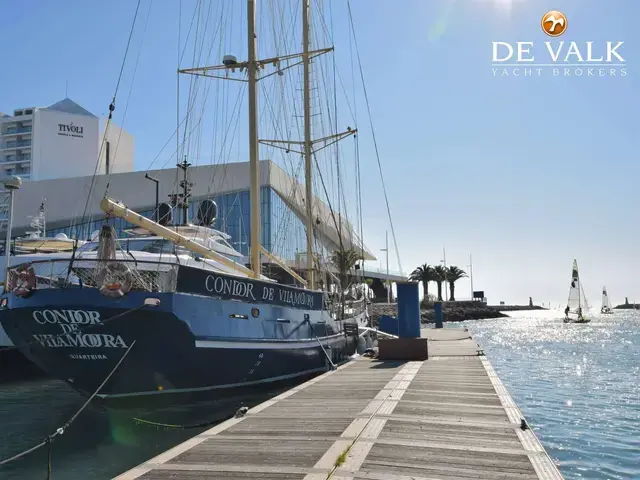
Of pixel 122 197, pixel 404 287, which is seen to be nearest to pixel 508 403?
pixel 404 287

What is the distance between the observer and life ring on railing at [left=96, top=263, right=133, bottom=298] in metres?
11.7

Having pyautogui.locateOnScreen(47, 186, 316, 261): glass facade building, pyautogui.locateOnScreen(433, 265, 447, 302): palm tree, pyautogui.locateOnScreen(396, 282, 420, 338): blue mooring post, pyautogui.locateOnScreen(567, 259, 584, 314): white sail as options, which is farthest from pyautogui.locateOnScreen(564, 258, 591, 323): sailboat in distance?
pyautogui.locateOnScreen(396, 282, 420, 338): blue mooring post

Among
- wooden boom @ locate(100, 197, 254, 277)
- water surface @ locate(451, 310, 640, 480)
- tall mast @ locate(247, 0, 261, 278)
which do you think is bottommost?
water surface @ locate(451, 310, 640, 480)

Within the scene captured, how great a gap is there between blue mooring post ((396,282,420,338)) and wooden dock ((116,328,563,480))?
5557 mm

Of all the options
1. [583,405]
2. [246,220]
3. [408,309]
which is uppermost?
[246,220]

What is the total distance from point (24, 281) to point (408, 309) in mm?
10812

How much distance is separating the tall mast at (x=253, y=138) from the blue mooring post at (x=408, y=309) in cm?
459

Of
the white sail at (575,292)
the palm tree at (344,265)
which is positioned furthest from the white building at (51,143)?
the white sail at (575,292)

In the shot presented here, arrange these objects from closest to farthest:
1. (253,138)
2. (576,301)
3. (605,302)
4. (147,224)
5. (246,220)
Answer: (147,224) → (253,138) → (246,220) → (576,301) → (605,302)

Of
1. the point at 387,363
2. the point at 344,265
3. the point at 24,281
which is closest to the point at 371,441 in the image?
the point at 24,281

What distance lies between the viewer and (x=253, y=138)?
1766 cm

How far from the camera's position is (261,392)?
50.5 ft

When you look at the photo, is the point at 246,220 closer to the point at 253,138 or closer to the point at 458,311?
the point at 253,138

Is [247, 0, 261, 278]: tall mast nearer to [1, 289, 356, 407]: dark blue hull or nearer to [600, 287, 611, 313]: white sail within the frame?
[1, 289, 356, 407]: dark blue hull
